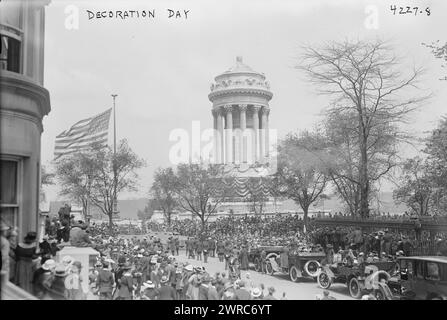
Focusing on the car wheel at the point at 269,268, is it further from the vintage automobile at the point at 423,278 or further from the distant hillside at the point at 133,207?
the distant hillside at the point at 133,207

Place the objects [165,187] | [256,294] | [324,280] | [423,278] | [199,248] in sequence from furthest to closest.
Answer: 1. [165,187]
2. [199,248]
3. [324,280]
4. [423,278]
5. [256,294]

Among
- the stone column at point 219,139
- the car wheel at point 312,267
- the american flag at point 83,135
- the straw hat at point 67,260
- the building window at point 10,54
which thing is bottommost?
the car wheel at point 312,267

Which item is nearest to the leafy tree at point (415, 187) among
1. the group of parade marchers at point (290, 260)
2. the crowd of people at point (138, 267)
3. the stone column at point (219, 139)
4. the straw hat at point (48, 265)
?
the crowd of people at point (138, 267)

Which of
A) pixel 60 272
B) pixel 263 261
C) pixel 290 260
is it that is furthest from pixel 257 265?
pixel 60 272

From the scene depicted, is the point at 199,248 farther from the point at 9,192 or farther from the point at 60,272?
the point at 9,192

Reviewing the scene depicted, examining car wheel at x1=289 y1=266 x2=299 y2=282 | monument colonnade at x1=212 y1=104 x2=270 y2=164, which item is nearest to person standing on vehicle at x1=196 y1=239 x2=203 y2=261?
car wheel at x1=289 y1=266 x2=299 y2=282

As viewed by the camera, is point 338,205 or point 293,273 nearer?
point 293,273
